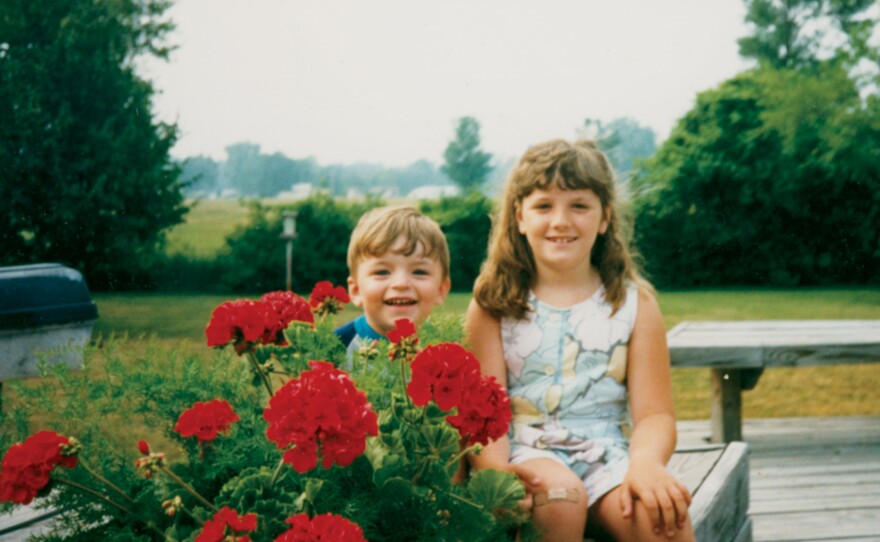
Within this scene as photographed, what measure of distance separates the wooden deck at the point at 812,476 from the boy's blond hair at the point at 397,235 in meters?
1.51

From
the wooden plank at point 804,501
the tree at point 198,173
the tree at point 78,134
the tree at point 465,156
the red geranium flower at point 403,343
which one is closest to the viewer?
the red geranium flower at point 403,343

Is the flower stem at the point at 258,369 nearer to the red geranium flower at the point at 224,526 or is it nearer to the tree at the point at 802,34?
the red geranium flower at the point at 224,526

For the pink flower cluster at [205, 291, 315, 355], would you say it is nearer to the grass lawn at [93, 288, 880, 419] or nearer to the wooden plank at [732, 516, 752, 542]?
the wooden plank at [732, 516, 752, 542]

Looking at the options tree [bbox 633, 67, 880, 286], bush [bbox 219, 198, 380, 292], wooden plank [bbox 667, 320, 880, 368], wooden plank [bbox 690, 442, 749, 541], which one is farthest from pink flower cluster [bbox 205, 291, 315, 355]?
bush [bbox 219, 198, 380, 292]

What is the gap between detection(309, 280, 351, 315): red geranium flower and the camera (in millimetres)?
1551

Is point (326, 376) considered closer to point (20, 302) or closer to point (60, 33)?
point (20, 302)

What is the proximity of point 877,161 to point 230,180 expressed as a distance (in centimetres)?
564

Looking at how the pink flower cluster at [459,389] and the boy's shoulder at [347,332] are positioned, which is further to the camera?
the boy's shoulder at [347,332]

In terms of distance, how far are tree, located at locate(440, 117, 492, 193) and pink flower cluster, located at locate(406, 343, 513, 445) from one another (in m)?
3.18

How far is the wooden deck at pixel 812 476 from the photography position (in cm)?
264

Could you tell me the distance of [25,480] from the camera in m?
0.93

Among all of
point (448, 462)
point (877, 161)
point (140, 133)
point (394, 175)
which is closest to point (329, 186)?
point (140, 133)

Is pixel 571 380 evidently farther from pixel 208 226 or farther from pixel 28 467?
pixel 208 226

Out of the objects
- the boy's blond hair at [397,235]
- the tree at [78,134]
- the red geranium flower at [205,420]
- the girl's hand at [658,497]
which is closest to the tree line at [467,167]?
the tree at [78,134]
